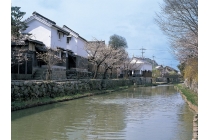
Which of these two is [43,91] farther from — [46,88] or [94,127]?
[94,127]

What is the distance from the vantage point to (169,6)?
959 cm

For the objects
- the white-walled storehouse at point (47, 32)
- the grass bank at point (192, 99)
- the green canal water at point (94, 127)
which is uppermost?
the white-walled storehouse at point (47, 32)

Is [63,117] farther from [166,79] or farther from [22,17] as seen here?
[166,79]

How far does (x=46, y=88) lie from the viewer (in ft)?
57.5

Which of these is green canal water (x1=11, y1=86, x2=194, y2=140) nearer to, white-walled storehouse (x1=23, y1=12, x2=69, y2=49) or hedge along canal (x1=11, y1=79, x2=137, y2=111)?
hedge along canal (x1=11, y1=79, x2=137, y2=111)

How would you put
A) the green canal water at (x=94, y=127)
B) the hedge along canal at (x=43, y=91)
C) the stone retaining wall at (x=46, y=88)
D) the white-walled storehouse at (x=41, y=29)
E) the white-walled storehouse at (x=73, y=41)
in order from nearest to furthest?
1. the green canal water at (x=94, y=127)
2. the hedge along canal at (x=43, y=91)
3. the stone retaining wall at (x=46, y=88)
4. the white-walled storehouse at (x=41, y=29)
5. the white-walled storehouse at (x=73, y=41)

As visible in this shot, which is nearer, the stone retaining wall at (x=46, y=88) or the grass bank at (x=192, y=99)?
the grass bank at (x=192, y=99)

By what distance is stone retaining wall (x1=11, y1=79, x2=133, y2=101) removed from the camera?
14.4 m

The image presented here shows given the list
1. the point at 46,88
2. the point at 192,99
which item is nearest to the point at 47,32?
the point at 46,88

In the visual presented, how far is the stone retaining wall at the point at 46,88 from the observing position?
1442 cm

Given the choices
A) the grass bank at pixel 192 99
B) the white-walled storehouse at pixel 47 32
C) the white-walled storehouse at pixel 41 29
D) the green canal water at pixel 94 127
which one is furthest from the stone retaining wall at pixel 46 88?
the grass bank at pixel 192 99

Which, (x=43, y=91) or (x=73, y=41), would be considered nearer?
(x=43, y=91)

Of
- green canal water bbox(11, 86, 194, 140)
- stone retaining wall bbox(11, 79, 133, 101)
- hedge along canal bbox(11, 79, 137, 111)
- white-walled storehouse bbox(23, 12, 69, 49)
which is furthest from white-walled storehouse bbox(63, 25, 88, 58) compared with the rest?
green canal water bbox(11, 86, 194, 140)

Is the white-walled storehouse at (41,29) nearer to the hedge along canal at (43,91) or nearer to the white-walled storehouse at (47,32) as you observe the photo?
the white-walled storehouse at (47,32)
